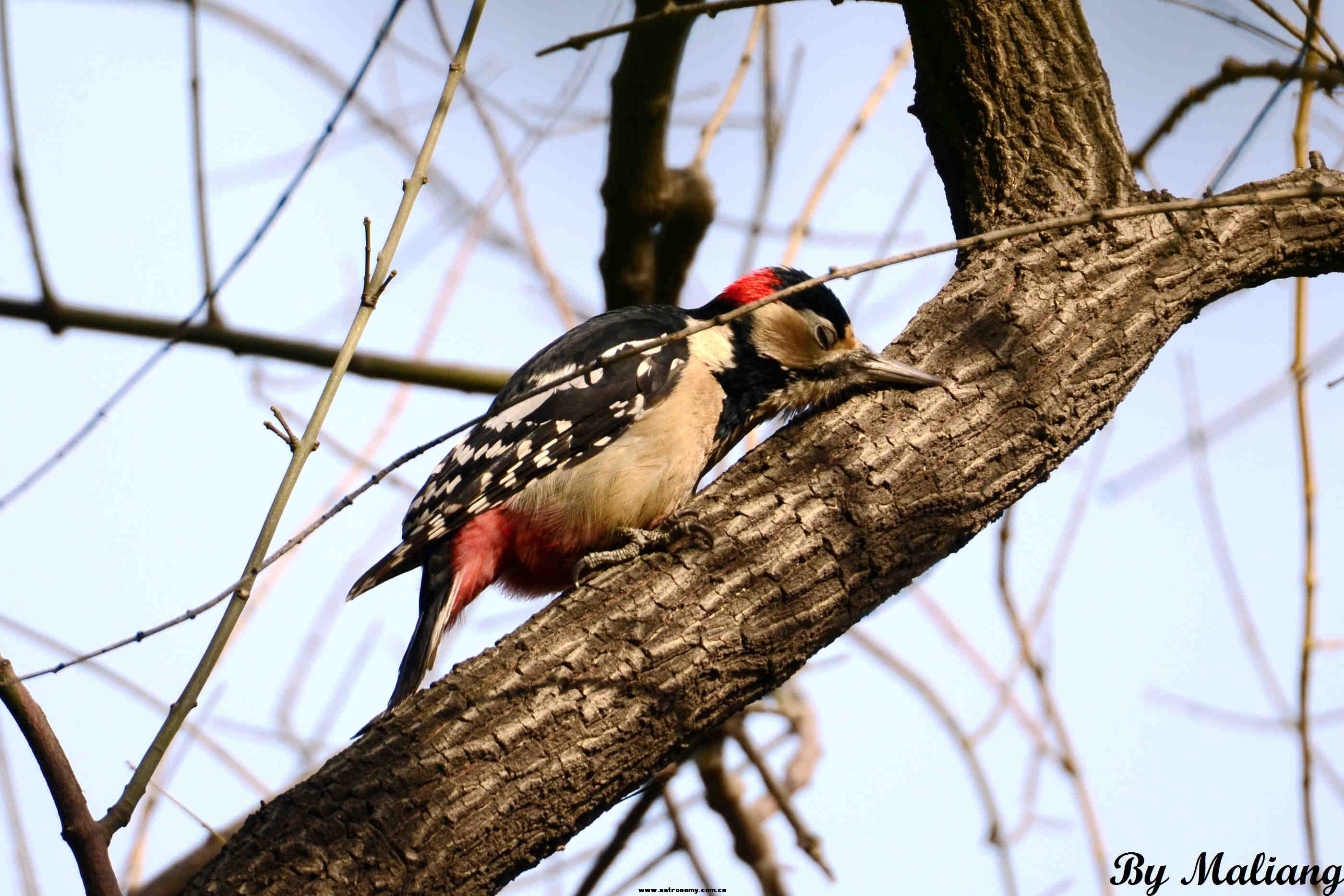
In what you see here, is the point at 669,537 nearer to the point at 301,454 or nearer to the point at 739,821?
the point at 301,454

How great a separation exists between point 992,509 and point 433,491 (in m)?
1.96

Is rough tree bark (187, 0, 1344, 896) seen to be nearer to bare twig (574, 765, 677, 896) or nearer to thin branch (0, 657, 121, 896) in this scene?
thin branch (0, 657, 121, 896)

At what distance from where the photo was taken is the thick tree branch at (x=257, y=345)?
3631mm

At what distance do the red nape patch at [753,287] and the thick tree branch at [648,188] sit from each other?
1.10 ft

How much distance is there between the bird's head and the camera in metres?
3.72

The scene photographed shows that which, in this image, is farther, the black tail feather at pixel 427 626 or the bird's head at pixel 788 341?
the bird's head at pixel 788 341

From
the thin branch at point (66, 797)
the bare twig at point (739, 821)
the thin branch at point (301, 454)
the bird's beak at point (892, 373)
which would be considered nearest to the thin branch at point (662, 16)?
the thin branch at point (301, 454)

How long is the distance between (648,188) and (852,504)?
1939mm

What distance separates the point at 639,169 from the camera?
4199mm

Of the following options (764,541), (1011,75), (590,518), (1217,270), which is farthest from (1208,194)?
(590,518)

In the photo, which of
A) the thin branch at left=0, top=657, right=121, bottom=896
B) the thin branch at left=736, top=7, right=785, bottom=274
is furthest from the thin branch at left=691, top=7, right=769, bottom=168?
the thin branch at left=0, top=657, right=121, bottom=896

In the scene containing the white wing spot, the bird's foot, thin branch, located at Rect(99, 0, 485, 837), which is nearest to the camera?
thin branch, located at Rect(99, 0, 485, 837)

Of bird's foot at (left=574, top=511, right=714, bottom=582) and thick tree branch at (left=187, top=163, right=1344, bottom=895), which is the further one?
bird's foot at (left=574, top=511, right=714, bottom=582)

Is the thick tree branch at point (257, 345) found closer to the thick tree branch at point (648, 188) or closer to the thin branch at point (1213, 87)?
the thick tree branch at point (648, 188)
